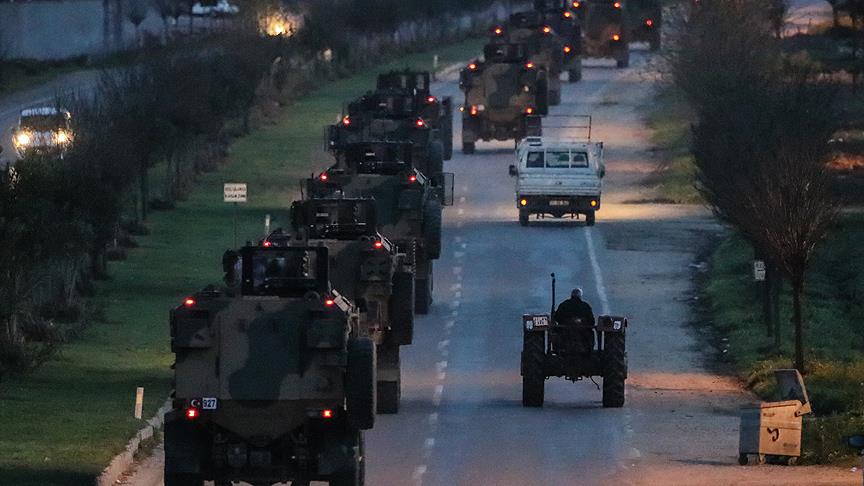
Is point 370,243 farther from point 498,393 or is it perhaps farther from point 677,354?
point 677,354

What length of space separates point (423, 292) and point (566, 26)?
48144 millimetres

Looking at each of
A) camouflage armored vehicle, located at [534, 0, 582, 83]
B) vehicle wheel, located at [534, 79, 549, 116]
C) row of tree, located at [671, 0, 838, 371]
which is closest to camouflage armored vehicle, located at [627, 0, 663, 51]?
camouflage armored vehicle, located at [534, 0, 582, 83]

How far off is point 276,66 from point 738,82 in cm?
3499

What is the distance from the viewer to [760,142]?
44094mm

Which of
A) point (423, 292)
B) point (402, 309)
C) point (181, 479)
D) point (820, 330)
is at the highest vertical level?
point (402, 309)

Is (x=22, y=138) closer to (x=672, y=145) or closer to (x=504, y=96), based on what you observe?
(x=504, y=96)

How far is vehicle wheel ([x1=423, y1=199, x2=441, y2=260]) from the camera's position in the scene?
4091cm

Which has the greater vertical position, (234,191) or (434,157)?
(234,191)

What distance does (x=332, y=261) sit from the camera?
104ft

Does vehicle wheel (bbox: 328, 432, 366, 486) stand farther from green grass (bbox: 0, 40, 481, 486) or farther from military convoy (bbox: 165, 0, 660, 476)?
green grass (bbox: 0, 40, 481, 486)

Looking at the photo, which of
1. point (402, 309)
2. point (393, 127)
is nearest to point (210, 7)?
point (393, 127)

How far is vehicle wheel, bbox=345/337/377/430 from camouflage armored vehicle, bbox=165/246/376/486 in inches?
4.4

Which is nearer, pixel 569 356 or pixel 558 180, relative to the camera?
pixel 569 356

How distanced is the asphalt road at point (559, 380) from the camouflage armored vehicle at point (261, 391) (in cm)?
303
